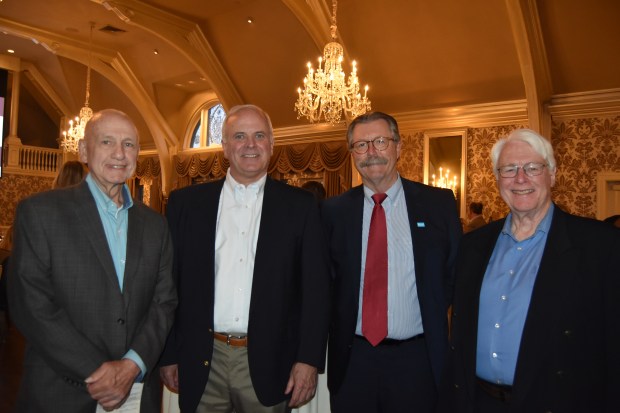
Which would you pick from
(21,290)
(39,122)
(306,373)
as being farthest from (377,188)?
(39,122)

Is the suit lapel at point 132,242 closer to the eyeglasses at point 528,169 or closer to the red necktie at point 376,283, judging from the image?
the red necktie at point 376,283

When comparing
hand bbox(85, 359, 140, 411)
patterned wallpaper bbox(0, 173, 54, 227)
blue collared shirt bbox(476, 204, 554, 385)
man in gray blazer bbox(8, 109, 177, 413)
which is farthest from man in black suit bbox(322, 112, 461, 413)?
patterned wallpaper bbox(0, 173, 54, 227)

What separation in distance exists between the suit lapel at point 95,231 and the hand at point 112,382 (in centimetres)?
27

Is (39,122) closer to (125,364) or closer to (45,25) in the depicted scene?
(45,25)

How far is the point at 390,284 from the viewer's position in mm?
2275

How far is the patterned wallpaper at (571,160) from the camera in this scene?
25.7ft

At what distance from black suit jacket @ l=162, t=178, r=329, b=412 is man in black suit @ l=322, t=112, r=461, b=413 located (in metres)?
0.21

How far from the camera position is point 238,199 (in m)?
2.26

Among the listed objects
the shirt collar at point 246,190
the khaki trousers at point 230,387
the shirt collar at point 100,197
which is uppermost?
the shirt collar at point 246,190

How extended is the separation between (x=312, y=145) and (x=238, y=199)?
8989mm

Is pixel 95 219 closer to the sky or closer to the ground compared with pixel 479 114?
closer to the ground

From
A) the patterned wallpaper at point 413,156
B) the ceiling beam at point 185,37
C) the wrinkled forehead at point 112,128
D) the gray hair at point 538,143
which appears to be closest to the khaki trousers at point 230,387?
the wrinkled forehead at point 112,128

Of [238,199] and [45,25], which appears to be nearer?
[238,199]

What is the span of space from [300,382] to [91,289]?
2.89 feet
